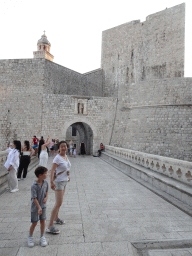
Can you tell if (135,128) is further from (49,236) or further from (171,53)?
(49,236)

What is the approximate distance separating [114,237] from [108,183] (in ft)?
11.3

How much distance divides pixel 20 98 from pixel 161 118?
11.5 meters

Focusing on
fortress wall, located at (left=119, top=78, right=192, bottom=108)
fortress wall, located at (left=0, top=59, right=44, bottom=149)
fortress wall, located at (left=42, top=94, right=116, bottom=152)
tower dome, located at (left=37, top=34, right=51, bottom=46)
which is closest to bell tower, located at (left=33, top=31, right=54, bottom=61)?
tower dome, located at (left=37, top=34, right=51, bottom=46)

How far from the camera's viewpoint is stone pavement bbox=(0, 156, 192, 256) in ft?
7.60

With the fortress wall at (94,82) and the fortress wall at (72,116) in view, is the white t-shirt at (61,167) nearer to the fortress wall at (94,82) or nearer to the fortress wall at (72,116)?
the fortress wall at (72,116)

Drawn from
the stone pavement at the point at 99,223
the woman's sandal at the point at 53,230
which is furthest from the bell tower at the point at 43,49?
the woman's sandal at the point at 53,230

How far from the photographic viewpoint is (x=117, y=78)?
23.1m

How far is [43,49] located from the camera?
110 feet

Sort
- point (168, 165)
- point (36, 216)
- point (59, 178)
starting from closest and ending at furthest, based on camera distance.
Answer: point (36, 216), point (59, 178), point (168, 165)

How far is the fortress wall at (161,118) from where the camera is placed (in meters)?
13.0

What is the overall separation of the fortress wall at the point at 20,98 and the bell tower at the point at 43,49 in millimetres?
18772

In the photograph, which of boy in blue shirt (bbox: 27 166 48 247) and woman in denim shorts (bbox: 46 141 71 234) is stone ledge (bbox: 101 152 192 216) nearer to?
woman in denim shorts (bbox: 46 141 71 234)

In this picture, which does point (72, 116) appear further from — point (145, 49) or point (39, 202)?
point (39, 202)

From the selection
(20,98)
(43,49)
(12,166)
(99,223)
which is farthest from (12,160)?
(43,49)
